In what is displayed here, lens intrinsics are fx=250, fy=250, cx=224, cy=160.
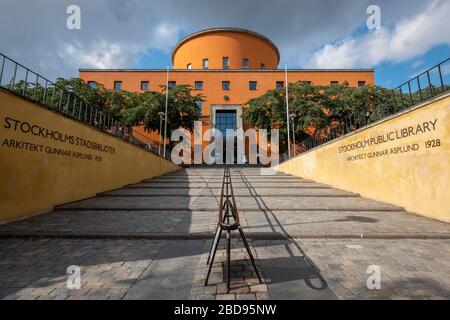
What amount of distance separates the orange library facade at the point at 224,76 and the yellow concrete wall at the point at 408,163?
2514cm

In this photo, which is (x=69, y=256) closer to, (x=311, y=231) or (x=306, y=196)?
(x=311, y=231)

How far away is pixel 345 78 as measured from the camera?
A: 3688 cm

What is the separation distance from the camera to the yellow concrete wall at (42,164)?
18.8ft

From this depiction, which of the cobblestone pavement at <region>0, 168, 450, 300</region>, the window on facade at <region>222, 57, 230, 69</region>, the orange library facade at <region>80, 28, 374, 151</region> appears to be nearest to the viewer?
the cobblestone pavement at <region>0, 168, 450, 300</region>

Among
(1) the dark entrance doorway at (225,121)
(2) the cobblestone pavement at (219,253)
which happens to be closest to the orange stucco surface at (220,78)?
(1) the dark entrance doorway at (225,121)

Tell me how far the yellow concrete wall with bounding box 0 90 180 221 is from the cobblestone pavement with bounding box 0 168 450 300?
0.55m

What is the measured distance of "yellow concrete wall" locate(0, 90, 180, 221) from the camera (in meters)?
5.72

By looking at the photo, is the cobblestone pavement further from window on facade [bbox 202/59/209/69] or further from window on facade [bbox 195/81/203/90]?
window on facade [bbox 202/59/209/69]

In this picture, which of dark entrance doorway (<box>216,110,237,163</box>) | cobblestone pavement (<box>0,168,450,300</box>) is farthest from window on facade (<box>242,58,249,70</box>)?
cobblestone pavement (<box>0,168,450,300</box>)

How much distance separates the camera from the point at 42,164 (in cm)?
673

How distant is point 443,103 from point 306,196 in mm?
4920

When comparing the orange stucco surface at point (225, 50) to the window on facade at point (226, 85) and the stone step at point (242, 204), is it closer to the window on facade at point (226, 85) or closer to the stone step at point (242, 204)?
the window on facade at point (226, 85)

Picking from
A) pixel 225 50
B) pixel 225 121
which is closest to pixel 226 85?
pixel 225 121
